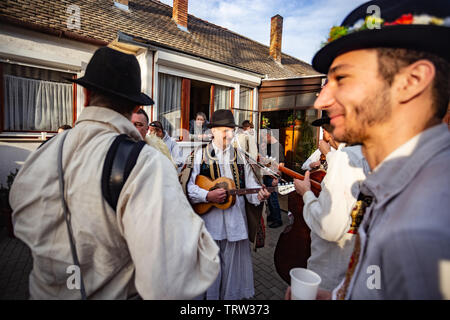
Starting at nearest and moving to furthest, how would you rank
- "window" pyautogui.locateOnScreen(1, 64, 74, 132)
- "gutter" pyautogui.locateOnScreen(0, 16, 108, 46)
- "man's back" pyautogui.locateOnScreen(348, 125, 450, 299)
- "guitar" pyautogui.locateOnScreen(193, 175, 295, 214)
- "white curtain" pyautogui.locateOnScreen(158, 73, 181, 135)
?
1. "man's back" pyautogui.locateOnScreen(348, 125, 450, 299)
2. "guitar" pyautogui.locateOnScreen(193, 175, 295, 214)
3. "gutter" pyautogui.locateOnScreen(0, 16, 108, 46)
4. "window" pyautogui.locateOnScreen(1, 64, 74, 132)
5. "white curtain" pyautogui.locateOnScreen(158, 73, 181, 135)

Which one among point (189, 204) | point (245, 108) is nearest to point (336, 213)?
point (189, 204)

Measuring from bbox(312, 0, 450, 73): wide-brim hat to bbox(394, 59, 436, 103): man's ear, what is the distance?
0.26 ft

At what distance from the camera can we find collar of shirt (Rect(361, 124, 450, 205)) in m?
0.77

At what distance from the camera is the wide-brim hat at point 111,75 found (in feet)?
3.86

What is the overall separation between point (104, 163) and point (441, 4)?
153 cm

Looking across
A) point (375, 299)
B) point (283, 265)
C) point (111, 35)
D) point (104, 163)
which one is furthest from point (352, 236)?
point (111, 35)

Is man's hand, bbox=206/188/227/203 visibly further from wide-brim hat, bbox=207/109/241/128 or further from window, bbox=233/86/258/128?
window, bbox=233/86/258/128

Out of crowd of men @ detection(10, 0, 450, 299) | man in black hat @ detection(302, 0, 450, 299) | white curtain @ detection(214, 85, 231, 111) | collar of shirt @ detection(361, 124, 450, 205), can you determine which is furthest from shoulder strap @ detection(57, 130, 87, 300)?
white curtain @ detection(214, 85, 231, 111)

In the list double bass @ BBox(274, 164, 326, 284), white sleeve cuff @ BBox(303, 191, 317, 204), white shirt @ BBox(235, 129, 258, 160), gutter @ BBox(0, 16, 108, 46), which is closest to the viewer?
white sleeve cuff @ BBox(303, 191, 317, 204)

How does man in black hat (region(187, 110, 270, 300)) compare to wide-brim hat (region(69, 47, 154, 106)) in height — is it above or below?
below

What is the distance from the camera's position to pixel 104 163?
1014mm

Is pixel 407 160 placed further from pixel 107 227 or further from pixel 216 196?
pixel 216 196

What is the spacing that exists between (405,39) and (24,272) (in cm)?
515

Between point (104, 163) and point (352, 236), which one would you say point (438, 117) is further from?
point (104, 163)
